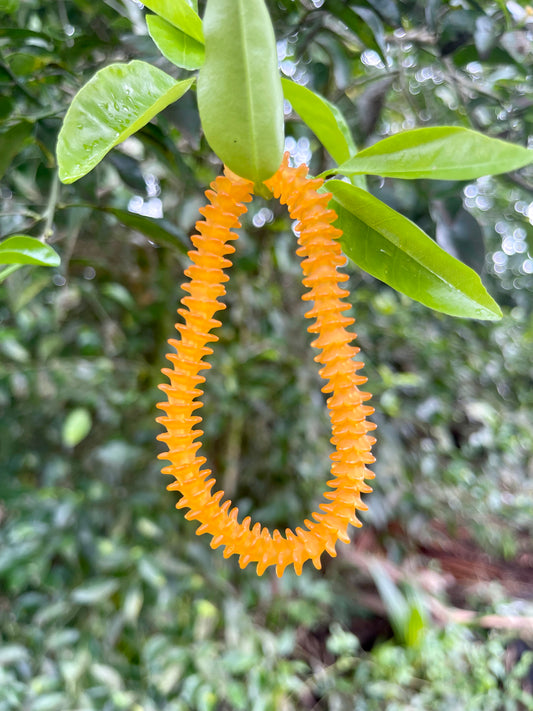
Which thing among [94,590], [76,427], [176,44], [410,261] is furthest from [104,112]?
[94,590]

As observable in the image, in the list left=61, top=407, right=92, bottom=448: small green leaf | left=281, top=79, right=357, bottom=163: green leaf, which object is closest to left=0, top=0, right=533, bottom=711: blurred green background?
left=61, top=407, right=92, bottom=448: small green leaf

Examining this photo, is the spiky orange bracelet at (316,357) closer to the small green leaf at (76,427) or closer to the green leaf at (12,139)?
the green leaf at (12,139)

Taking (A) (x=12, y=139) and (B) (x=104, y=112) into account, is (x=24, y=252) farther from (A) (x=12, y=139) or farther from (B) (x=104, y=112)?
(A) (x=12, y=139)

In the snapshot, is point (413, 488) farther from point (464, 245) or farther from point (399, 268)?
point (399, 268)

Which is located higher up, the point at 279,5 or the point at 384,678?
the point at 279,5

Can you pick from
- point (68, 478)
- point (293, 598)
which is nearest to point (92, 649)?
point (68, 478)
